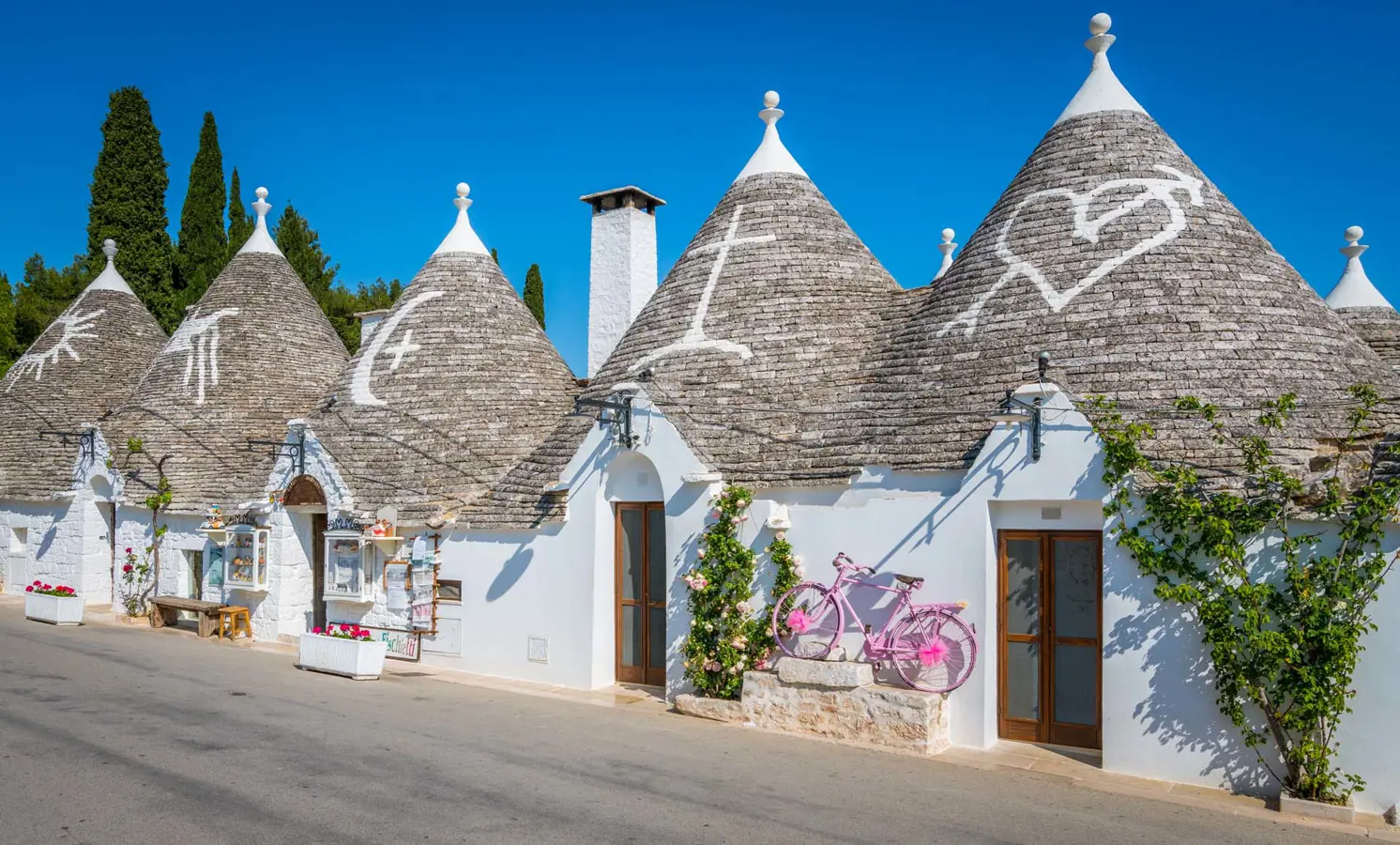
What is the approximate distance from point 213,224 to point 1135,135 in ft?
99.5

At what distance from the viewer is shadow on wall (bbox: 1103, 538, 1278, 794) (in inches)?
339

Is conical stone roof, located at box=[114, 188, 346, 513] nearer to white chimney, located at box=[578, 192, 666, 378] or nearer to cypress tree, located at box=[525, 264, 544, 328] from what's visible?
white chimney, located at box=[578, 192, 666, 378]

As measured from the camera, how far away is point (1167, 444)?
9328 mm

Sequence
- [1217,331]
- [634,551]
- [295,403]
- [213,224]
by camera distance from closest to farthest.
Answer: [1217,331] → [634,551] → [295,403] → [213,224]

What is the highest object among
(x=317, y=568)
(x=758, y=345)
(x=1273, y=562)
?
(x=758, y=345)

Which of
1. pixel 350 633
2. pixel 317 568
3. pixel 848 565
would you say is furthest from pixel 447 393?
pixel 848 565

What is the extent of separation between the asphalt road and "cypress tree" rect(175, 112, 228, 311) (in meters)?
24.7

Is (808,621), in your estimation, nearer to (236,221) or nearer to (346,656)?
(346,656)

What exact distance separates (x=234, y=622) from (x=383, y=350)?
194 inches

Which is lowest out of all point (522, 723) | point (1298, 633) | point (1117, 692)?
point (522, 723)

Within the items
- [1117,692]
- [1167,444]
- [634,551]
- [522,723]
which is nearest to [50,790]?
[522,723]

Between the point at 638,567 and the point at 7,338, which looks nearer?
the point at 638,567

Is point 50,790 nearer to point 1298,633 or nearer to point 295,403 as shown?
point 1298,633

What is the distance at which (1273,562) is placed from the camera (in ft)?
27.8
